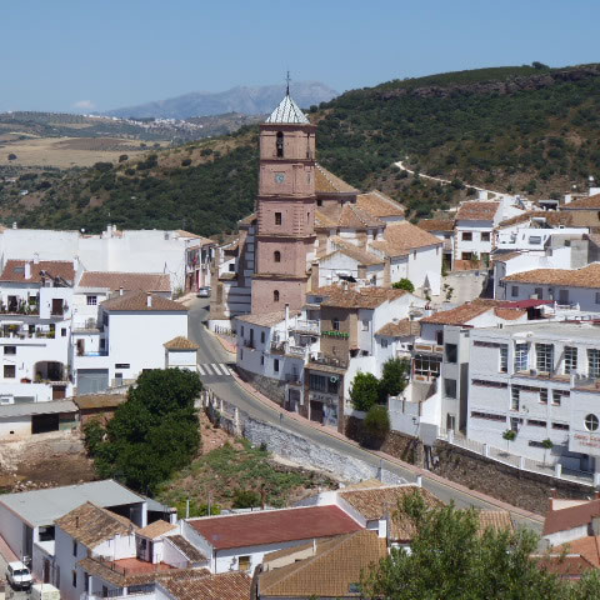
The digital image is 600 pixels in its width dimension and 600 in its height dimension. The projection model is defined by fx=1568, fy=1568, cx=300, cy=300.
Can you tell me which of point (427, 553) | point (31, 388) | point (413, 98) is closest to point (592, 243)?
point (31, 388)

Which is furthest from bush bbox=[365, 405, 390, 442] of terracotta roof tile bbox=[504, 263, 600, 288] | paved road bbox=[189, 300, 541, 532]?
terracotta roof tile bbox=[504, 263, 600, 288]

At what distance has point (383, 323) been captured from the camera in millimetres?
52438

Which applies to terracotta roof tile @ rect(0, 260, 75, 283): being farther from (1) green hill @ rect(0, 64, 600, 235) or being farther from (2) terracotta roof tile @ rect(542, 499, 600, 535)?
(1) green hill @ rect(0, 64, 600, 235)

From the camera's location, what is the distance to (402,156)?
107 metres

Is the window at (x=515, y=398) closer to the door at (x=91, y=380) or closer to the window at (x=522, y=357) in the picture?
the window at (x=522, y=357)

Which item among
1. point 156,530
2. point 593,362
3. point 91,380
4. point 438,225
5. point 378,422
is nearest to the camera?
point 156,530

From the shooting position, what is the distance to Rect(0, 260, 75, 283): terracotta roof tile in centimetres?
6016

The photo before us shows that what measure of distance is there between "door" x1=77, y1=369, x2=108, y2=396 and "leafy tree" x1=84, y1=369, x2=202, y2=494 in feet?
10.7

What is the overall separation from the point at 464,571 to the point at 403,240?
120 feet

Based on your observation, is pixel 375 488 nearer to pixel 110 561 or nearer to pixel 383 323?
pixel 110 561

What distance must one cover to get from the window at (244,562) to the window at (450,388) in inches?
505

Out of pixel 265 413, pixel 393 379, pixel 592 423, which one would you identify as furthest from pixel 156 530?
pixel 265 413

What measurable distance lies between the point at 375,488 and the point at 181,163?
74.8 metres

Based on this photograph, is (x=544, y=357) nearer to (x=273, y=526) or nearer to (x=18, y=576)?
(x=273, y=526)
